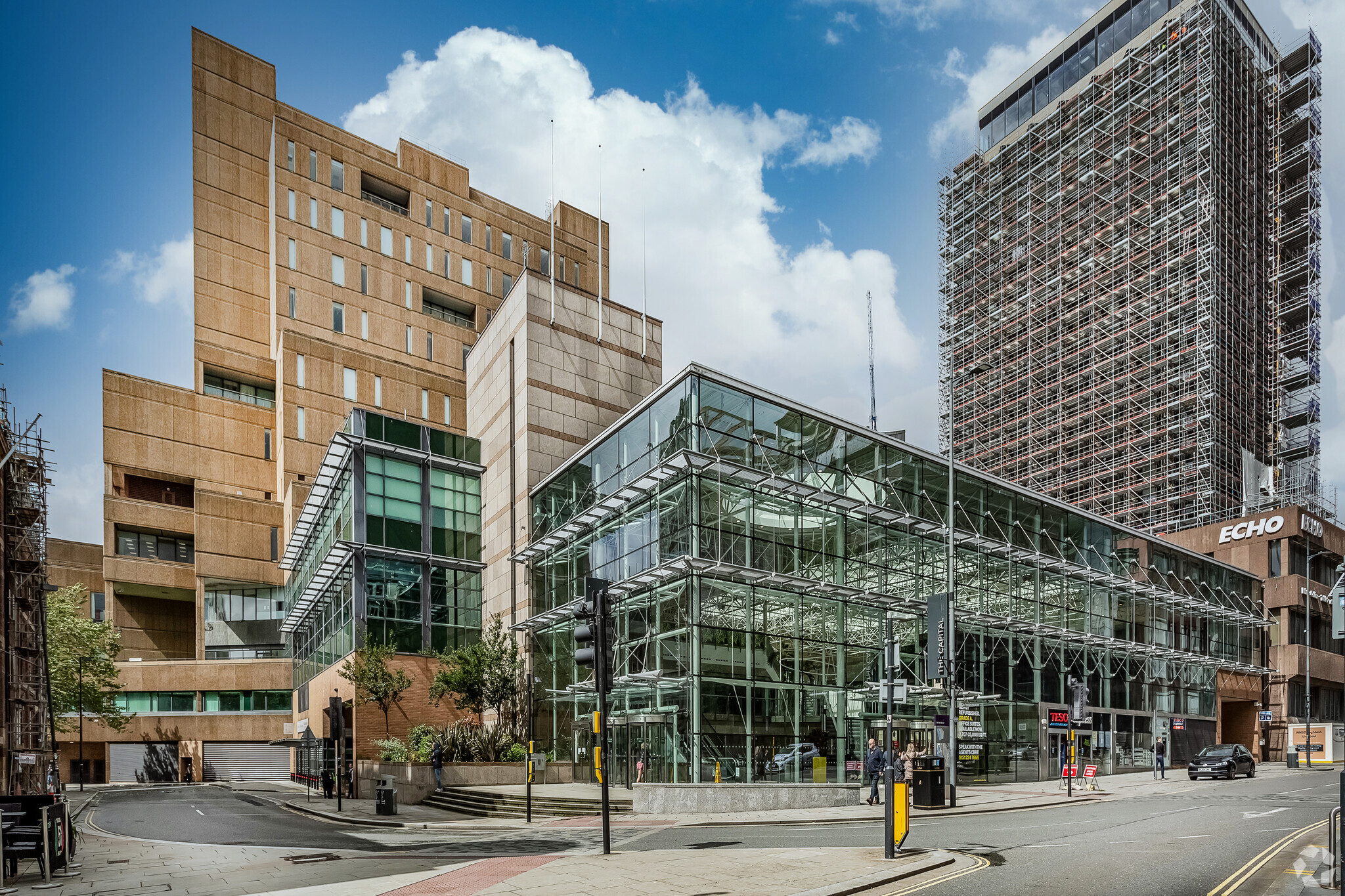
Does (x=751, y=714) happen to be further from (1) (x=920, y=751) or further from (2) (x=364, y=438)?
(2) (x=364, y=438)

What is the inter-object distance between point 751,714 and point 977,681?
1242 centimetres

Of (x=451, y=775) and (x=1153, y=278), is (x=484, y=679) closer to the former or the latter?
(x=451, y=775)

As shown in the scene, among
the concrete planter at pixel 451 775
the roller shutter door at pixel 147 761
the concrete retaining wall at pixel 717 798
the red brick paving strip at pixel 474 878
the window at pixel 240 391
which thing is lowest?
the roller shutter door at pixel 147 761

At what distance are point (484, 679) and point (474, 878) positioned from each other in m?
22.9

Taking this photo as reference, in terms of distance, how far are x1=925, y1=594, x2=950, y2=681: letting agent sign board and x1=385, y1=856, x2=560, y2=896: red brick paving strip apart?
12.4 m

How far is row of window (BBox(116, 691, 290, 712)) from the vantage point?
64.8 meters

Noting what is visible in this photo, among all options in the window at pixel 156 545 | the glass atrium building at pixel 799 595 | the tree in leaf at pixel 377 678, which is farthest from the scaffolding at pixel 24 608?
the window at pixel 156 545

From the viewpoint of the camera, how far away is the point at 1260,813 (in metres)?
22.9

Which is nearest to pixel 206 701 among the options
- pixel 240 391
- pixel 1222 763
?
pixel 240 391

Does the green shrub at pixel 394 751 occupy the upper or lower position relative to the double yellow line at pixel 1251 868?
lower

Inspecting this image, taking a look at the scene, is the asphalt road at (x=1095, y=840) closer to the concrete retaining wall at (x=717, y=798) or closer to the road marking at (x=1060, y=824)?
the road marking at (x=1060, y=824)

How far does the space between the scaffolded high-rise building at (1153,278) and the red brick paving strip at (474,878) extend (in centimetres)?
6184

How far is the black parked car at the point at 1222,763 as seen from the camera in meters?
39.9

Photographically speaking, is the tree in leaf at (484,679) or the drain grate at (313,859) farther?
the tree in leaf at (484,679)
